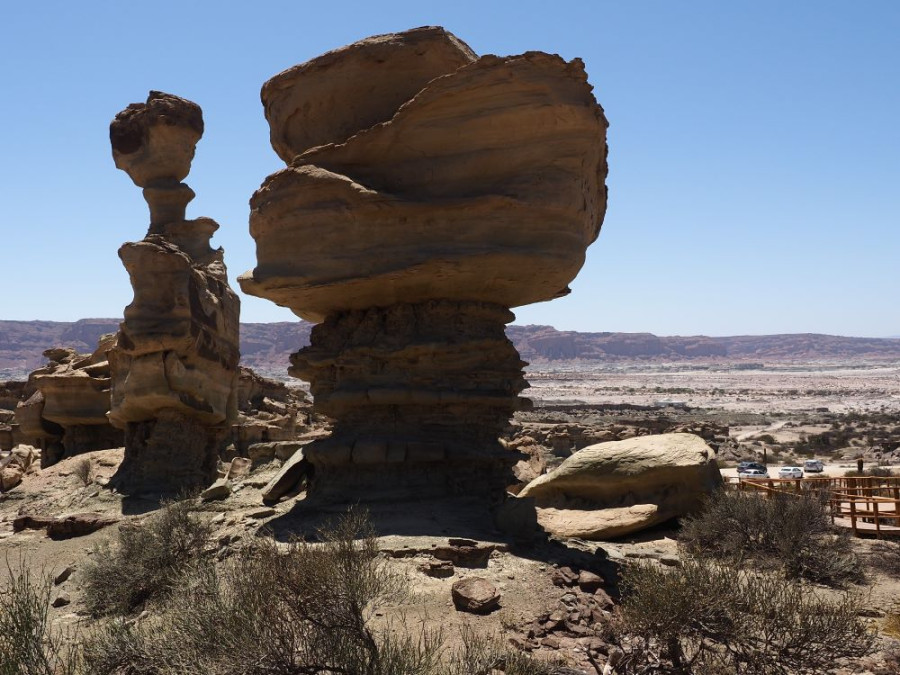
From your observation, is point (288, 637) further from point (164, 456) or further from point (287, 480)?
point (164, 456)

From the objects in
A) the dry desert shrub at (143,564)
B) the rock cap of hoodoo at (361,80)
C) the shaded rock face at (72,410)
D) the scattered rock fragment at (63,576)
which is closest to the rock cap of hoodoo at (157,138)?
the shaded rock face at (72,410)

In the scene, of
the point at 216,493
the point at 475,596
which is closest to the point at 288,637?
the point at 475,596

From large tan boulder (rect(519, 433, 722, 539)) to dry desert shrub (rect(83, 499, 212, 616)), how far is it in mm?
5073

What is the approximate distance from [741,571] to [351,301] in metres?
5.92

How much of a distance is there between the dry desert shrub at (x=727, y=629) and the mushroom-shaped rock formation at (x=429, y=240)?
422 cm

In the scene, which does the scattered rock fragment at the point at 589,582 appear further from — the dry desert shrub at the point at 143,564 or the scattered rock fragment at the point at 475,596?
the dry desert shrub at the point at 143,564

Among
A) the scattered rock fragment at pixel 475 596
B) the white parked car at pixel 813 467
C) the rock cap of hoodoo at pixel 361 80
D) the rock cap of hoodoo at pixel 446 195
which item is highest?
the rock cap of hoodoo at pixel 361 80

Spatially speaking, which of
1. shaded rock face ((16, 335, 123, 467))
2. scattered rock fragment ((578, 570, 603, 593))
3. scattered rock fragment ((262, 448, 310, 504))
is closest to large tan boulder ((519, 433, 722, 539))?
scattered rock fragment ((578, 570, 603, 593))

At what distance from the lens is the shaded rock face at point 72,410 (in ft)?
63.4

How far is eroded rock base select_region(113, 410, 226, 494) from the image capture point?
1450cm

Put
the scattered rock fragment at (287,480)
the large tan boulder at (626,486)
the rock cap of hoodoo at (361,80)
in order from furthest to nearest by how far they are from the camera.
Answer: the large tan boulder at (626,486)
the scattered rock fragment at (287,480)
the rock cap of hoodoo at (361,80)

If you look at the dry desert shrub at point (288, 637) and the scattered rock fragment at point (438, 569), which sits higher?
the dry desert shrub at point (288, 637)

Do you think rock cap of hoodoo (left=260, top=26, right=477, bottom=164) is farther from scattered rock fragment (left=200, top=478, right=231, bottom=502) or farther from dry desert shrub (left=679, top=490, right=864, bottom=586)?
dry desert shrub (left=679, top=490, right=864, bottom=586)

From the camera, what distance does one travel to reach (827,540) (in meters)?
10.0
